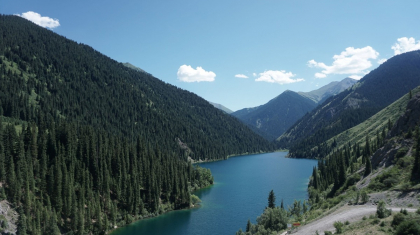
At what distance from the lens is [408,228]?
26.7m

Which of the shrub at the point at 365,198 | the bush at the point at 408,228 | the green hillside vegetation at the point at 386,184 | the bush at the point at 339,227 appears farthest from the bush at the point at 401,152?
the bush at the point at 408,228

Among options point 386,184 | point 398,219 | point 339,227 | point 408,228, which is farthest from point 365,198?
point 408,228

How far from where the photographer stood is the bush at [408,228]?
2555 centimetres

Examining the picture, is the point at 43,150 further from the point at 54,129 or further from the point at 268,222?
the point at 268,222

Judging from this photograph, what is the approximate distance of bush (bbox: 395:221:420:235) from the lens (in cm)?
2555

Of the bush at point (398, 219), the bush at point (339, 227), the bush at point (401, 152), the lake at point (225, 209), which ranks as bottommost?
the lake at point (225, 209)

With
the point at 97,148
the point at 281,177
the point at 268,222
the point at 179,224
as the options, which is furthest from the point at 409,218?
the point at 281,177

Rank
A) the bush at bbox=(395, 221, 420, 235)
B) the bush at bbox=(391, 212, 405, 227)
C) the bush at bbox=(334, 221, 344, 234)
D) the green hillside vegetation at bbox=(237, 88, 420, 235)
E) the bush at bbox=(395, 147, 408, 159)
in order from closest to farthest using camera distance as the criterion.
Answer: the bush at bbox=(395, 221, 420, 235)
the bush at bbox=(391, 212, 405, 227)
the green hillside vegetation at bbox=(237, 88, 420, 235)
the bush at bbox=(334, 221, 344, 234)
the bush at bbox=(395, 147, 408, 159)

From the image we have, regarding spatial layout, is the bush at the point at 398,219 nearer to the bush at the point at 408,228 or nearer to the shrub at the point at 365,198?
the bush at the point at 408,228

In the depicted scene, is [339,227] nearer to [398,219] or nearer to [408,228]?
[398,219]

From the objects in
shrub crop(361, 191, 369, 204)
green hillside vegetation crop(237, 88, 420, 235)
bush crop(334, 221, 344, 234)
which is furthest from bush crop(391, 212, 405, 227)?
shrub crop(361, 191, 369, 204)

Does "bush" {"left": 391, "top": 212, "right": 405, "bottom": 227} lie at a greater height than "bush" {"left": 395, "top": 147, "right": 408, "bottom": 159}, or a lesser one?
lesser

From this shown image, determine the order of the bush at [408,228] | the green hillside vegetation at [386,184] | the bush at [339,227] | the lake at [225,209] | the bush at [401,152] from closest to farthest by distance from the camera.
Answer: the bush at [408,228] < the green hillside vegetation at [386,184] < the bush at [339,227] < the bush at [401,152] < the lake at [225,209]

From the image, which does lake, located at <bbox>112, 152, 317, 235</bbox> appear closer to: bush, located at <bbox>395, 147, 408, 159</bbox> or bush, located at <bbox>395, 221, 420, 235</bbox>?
bush, located at <bbox>395, 147, 408, 159</bbox>
